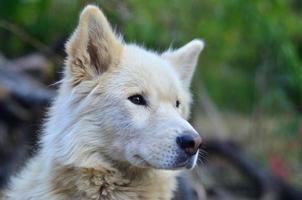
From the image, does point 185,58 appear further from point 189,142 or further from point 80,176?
point 80,176

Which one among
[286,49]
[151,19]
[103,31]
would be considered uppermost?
[103,31]

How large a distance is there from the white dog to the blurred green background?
219cm

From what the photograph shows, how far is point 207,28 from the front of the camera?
1155 centimetres

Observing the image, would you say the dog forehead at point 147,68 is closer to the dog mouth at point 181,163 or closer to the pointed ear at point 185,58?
the pointed ear at point 185,58

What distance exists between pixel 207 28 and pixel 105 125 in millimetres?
6947

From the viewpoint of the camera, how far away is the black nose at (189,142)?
4.48 metres

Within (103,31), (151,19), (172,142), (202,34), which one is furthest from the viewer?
(202,34)

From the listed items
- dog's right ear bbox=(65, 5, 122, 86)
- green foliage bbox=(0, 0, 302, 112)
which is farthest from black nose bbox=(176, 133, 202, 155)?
green foliage bbox=(0, 0, 302, 112)

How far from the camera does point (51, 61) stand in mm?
9039

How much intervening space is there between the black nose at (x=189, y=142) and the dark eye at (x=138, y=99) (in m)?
0.43

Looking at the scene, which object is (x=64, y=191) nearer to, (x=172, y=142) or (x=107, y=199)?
(x=107, y=199)

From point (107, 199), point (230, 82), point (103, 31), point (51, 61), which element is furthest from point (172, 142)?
point (230, 82)

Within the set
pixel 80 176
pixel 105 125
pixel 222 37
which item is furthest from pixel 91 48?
pixel 222 37

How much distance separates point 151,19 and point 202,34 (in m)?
1.43
